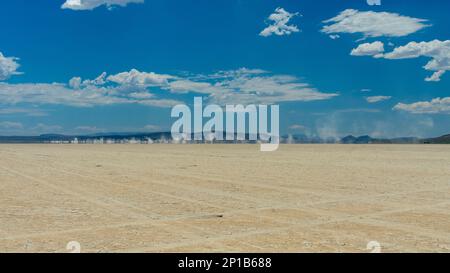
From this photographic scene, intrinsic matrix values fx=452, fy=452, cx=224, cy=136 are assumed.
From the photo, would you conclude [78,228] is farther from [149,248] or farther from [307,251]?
[307,251]

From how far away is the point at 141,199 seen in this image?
52.3 ft

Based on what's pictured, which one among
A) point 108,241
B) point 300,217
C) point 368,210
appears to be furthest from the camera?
point 368,210

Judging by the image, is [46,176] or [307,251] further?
[46,176]

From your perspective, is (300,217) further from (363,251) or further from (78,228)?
(78,228)

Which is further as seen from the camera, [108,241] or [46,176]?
[46,176]

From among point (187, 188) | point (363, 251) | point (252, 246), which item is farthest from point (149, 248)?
point (187, 188)

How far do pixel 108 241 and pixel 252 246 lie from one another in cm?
304

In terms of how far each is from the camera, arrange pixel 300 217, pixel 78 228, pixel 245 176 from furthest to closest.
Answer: pixel 245 176
pixel 300 217
pixel 78 228

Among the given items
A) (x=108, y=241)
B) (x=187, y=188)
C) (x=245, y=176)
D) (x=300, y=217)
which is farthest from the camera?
(x=245, y=176)

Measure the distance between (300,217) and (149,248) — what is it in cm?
502

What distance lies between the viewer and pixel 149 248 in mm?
8883
